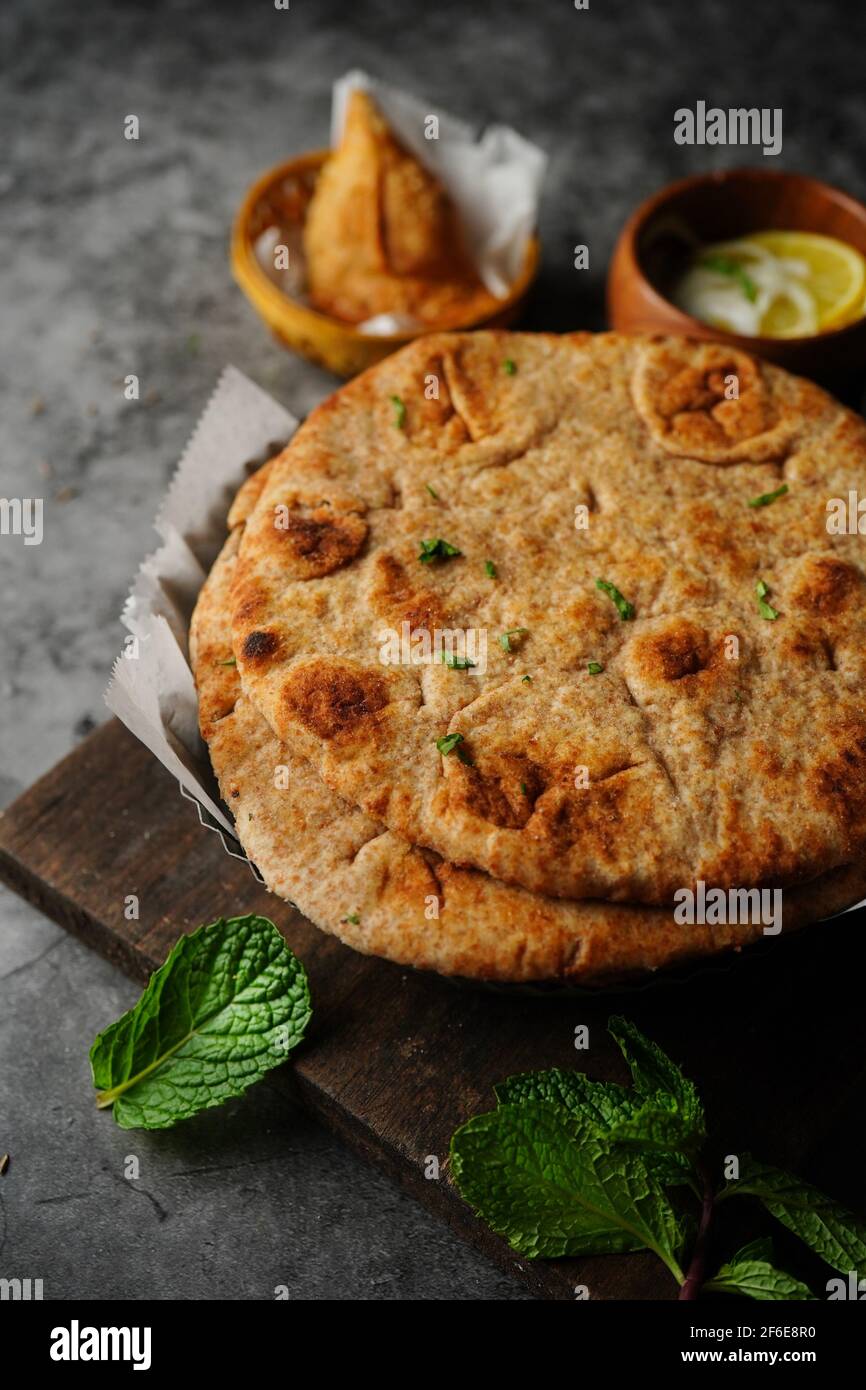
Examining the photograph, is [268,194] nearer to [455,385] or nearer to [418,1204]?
[455,385]

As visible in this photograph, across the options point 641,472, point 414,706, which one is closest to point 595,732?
point 414,706

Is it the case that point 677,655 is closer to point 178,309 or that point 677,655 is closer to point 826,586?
point 826,586

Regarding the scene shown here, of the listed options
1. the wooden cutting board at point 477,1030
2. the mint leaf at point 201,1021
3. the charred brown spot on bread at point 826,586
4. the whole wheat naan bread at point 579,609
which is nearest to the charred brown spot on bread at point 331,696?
the whole wheat naan bread at point 579,609

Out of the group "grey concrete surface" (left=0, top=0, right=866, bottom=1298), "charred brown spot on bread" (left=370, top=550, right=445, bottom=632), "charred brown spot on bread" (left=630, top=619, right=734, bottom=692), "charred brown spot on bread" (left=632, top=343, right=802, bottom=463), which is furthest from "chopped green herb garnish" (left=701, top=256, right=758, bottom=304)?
"charred brown spot on bread" (left=370, top=550, right=445, bottom=632)

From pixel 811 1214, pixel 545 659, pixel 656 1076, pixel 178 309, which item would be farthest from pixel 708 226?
pixel 811 1214

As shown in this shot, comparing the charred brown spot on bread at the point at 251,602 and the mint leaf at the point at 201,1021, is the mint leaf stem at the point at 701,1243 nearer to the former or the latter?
the mint leaf at the point at 201,1021

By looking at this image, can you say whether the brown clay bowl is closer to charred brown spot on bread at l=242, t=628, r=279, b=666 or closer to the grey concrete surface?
the grey concrete surface
